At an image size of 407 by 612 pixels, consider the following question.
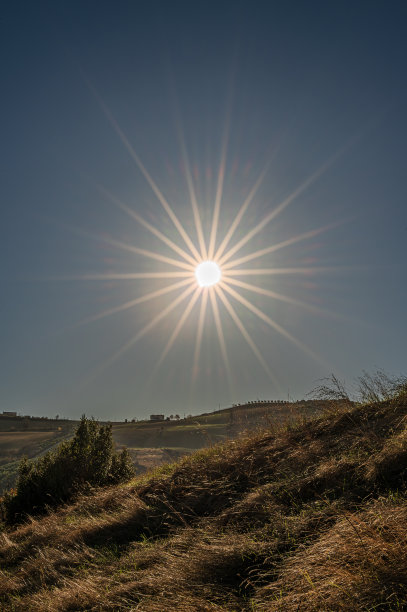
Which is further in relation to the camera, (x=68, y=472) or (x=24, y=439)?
(x=24, y=439)

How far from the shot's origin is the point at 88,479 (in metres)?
10.5

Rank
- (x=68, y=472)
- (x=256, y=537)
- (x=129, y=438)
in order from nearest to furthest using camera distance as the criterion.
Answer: (x=256, y=537)
(x=68, y=472)
(x=129, y=438)

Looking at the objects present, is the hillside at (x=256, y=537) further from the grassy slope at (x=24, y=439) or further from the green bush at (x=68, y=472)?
the grassy slope at (x=24, y=439)

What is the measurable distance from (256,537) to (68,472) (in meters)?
9.04

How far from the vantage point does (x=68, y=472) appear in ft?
34.2

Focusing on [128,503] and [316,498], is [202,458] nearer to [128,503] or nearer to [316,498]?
[128,503]

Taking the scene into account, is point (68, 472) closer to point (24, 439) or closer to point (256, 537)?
point (256, 537)

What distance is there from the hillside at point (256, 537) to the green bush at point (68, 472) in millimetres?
3269

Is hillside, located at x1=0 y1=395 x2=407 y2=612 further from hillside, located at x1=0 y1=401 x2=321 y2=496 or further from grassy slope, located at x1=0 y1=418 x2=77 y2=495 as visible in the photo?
grassy slope, located at x1=0 y1=418 x2=77 y2=495

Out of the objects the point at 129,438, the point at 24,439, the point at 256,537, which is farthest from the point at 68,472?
the point at 24,439

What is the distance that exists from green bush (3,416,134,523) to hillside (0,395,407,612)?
10.7ft

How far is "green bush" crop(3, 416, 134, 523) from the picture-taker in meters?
9.90

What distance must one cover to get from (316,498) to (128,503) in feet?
12.6

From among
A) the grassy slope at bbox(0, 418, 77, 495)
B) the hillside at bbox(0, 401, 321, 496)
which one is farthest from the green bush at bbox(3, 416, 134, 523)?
the grassy slope at bbox(0, 418, 77, 495)
